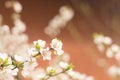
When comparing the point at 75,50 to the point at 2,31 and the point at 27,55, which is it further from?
the point at 27,55

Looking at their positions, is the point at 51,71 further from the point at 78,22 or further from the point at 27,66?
the point at 78,22

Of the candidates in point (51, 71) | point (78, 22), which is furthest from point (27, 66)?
point (78, 22)

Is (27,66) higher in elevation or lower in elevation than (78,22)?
lower

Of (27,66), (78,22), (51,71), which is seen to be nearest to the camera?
(27,66)

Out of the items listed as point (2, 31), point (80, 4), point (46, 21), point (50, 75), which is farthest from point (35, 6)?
point (50, 75)

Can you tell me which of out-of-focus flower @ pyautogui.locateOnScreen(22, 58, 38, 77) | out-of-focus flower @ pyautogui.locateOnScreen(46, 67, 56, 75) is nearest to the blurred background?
out-of-focus flower @ pyautogui.locateOnScreen(46, 67, 56, 75)

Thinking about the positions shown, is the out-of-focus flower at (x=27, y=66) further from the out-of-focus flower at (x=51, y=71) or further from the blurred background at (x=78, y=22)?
the blurred background at (x=78, y=22)

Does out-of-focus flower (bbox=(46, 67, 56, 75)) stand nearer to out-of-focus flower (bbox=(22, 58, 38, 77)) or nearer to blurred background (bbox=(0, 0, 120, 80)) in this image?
out-of-focus flower (bbox=(22, 58, 38, 77))

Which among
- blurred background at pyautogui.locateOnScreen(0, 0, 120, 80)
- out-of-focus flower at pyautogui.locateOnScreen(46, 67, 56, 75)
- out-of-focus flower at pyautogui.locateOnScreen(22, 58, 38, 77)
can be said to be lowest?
out-of-focus flower at pyautogui.locateOnScreen(22, 58, 38, 77)
